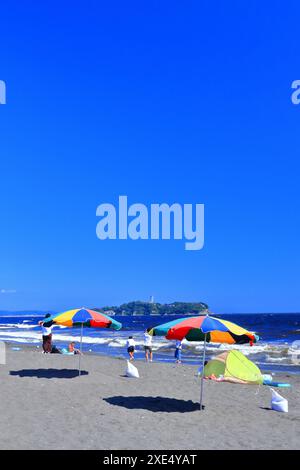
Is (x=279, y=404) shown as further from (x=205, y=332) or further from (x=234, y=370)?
(x=234, y=370)

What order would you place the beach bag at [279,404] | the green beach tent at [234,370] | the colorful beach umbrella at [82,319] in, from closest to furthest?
the beach bag at [279,404] < the colorful beach umbrella at [82,319] < the green beach tent at [234,370]

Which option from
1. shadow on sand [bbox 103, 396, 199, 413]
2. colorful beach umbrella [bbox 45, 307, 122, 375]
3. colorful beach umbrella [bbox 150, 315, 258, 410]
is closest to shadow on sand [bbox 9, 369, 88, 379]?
colorful beach umbrella [bbox 45, 307, 122, 375]

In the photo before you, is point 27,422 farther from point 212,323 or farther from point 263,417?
point 263,417

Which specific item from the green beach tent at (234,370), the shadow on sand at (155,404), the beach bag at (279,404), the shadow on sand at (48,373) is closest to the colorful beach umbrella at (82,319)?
the shadow on sand at (48,373)

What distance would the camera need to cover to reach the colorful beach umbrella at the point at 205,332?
1038 centimetres

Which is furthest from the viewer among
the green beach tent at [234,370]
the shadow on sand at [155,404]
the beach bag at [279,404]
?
the green beach tent at [234,370]

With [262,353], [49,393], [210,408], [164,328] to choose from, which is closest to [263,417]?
[210,408]

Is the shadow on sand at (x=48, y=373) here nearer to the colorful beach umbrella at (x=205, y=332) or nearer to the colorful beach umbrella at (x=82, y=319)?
the colorful beach umbrella at (x=82, y=319)

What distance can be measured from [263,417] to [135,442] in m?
4.07

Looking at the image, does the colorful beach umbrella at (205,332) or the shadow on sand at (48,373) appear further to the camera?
the shadow on sand at (48,373)

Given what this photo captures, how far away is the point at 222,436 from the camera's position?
8.93 metres

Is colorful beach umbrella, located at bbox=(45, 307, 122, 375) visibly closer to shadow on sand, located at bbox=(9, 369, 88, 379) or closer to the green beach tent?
shadow on sand, located at bbox=(9, 369, 88, 379)

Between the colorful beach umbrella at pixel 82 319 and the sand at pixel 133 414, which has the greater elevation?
the colorful beach umbrella at pixel 82 319

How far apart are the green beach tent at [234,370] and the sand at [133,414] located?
20.5 inches
